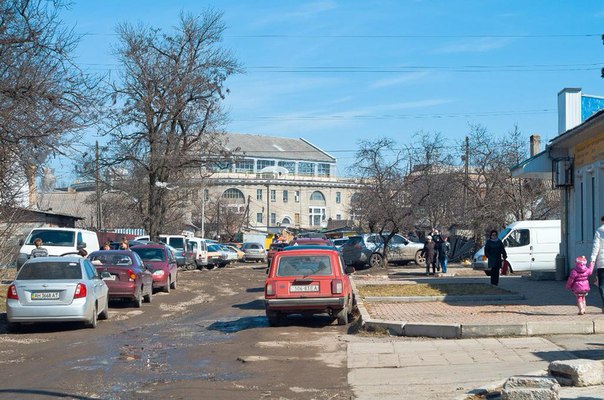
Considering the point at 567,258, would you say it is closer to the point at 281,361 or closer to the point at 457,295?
the point at 457,295

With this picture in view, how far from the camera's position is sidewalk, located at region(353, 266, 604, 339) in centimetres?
1363

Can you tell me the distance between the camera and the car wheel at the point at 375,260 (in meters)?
40.3

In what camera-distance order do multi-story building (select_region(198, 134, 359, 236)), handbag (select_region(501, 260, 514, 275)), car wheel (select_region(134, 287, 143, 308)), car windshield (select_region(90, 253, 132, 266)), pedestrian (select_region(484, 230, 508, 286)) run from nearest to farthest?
car wheel (select_region(134, 287, 143, 308)) < car windshield (select_region(90, 253, 132, 266)) < pedestrian (select_region(484, 230, 508, 286)) < handbag (select_region(501, 260, 514, 275)) < multi-story building (select_region(198, 134, 359, 236))

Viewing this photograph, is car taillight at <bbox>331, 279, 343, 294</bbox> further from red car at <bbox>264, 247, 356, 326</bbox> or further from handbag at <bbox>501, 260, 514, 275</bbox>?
handbag at <bbox>501, 260, 514, 275</bbox>

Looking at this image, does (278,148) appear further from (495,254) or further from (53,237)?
(495,254)

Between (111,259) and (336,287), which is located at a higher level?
(111,259)

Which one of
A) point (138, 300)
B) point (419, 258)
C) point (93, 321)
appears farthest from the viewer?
point (419, 258)

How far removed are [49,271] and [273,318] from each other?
4600mm

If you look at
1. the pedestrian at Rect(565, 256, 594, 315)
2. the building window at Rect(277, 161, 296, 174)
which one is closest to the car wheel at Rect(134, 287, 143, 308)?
the pedestrian at Rect(565, 256, 594, 315)

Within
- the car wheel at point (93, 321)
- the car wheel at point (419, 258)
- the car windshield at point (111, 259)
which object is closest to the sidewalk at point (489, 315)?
the car wheel at point (93, 321)

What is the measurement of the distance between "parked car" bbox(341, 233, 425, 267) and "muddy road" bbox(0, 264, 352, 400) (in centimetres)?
2005

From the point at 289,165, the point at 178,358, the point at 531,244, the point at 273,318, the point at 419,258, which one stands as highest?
the point at 289,165

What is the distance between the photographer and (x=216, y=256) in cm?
4862

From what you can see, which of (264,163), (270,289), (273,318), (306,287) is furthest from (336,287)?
(264,163)
